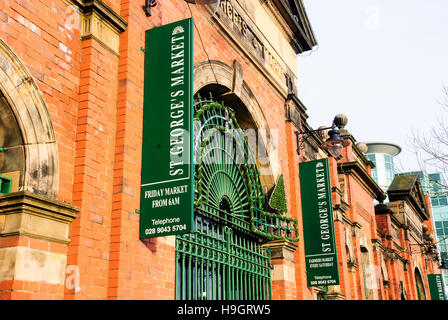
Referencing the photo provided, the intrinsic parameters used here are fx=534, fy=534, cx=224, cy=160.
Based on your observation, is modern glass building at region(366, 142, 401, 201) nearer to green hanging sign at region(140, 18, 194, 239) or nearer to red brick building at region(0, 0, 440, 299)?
red brick building at region(0, 0, 440, 299)

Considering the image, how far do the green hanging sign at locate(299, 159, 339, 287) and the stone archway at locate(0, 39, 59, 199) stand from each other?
794 cm

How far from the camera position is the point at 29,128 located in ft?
19.6

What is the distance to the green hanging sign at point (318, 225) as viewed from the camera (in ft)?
40.7

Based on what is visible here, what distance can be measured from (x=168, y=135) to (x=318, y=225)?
690cm

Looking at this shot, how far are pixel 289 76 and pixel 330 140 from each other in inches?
83.3

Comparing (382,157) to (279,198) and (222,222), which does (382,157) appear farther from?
(222,222)

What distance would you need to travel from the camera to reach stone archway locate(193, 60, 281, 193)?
972cm

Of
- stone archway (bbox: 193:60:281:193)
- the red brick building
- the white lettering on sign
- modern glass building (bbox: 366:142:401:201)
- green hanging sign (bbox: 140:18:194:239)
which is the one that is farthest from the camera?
modern glass building (bbox: 366:142:401:201)

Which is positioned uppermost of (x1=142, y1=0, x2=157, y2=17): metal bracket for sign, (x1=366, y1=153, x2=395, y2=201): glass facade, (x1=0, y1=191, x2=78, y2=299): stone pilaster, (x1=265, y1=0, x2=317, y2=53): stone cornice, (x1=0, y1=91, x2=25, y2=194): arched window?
(x1=366, y1=153, x2=395, y2=201): glass facade

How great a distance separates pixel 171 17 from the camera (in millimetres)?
8781

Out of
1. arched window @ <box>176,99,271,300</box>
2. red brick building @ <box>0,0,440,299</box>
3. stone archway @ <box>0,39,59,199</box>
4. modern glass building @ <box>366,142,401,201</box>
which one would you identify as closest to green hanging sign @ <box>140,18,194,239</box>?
red brick building @ <box>0,0,440,299</box>

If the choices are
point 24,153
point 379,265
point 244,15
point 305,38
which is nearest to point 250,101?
point 244,15

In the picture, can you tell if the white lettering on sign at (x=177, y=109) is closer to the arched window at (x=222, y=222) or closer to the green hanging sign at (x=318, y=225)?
the arched window at (x=222, y=222)

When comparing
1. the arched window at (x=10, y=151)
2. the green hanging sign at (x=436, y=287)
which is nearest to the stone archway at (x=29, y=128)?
the arched window at (x=10, y=151)
